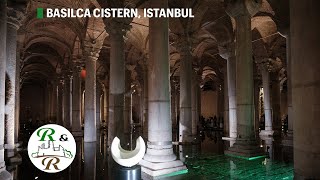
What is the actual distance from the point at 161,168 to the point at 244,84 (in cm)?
473

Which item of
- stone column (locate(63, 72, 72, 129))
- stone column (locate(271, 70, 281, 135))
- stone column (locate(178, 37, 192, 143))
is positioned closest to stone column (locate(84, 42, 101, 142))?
stone column (locate(178, 37, 192, 143))

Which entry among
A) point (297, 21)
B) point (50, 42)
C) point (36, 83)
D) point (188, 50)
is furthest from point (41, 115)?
point (297, 21)

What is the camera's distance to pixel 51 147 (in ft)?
14.7

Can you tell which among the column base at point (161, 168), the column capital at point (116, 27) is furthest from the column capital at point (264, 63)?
the column base at point (161, 168)

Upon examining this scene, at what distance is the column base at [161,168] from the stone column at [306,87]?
344 cm

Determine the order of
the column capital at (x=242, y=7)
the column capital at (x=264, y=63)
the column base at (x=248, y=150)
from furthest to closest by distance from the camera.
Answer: the column capital at (x=264, y=63), the column capital at (x=242, y=7), the column base at (x=248, y=150)

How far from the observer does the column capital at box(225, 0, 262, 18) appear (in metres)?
9.29

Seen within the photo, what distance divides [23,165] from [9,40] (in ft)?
13.3

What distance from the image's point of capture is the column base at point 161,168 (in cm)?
608

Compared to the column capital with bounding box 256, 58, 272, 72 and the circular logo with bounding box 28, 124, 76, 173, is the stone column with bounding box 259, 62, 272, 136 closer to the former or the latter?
the column capital with bounding box 256, 58, 272, 72

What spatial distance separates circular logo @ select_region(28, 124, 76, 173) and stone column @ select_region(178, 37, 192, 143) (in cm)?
875

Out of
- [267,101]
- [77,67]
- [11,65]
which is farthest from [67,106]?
[267,101]

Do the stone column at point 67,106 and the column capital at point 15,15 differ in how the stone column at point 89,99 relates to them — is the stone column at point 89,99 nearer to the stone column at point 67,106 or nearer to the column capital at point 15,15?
the column capital at point 15,15

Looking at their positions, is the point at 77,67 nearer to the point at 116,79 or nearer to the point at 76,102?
the point at 76,102
